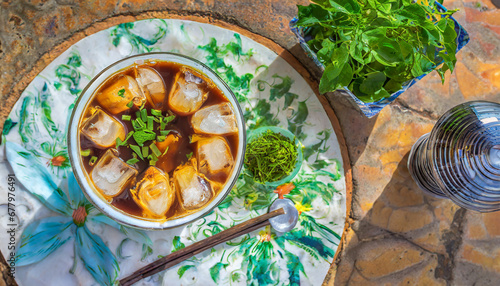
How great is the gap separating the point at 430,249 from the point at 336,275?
482mm

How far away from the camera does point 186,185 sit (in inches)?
54.2

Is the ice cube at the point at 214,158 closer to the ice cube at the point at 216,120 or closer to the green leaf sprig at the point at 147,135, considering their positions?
the ice cube at the point at 216,120

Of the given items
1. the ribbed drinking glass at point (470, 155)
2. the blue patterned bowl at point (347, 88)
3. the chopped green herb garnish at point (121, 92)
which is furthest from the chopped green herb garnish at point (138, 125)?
the ribbed drinking glass at point (470, 155)

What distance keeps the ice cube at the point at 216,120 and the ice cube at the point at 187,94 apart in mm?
35

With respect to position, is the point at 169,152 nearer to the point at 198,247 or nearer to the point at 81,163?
the point at 81,163

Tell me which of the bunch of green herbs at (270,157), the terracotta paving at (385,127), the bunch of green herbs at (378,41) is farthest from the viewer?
the terracotta paving at (385,127)

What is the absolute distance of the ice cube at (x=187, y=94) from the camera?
1.39 m

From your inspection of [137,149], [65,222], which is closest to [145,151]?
[137,149]

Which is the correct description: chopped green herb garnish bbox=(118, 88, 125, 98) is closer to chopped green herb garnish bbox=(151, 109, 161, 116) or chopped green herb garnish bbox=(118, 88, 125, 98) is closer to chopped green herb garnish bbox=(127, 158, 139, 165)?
chopped green herb garnish bbox=(151, 109, 161, 116)

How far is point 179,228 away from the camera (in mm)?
1617

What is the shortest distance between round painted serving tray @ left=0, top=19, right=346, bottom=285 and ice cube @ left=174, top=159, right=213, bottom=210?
25 centimetres

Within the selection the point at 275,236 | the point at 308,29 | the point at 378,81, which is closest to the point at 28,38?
the point at 308,29

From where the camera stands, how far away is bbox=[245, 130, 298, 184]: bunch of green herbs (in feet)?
5.12

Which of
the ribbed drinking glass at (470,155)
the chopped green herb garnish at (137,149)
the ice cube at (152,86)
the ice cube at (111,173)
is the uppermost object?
the ice cube at (152,86)
